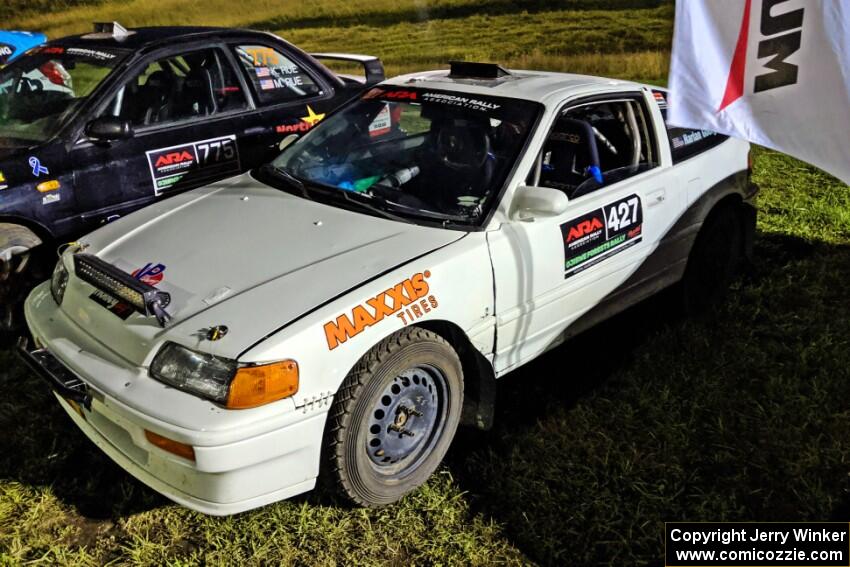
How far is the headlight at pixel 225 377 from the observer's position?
2287 mm

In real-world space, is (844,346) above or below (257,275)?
below

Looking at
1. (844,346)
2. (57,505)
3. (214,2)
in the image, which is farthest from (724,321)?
(214,2)

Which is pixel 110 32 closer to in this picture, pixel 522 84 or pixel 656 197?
pixel 522 84

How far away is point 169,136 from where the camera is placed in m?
4.36

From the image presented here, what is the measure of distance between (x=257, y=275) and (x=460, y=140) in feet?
3.87

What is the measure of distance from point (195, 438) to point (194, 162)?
2.65m

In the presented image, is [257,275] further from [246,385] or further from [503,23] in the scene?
[503,23]

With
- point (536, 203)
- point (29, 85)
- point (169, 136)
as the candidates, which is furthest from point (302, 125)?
point (536, 203)

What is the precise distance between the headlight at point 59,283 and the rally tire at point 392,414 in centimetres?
134

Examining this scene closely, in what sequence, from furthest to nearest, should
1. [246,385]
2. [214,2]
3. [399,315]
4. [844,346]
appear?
[214,2] < [844,346] < [399,315] < [246,385]

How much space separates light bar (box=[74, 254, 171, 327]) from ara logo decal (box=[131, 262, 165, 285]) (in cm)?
4

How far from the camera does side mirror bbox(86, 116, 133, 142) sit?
157 inches

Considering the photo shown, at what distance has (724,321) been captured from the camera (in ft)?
13.7

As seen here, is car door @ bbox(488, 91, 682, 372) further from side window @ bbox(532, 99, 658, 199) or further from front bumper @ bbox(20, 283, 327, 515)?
front bumper @ bbox(20, 283, 327, 515)
